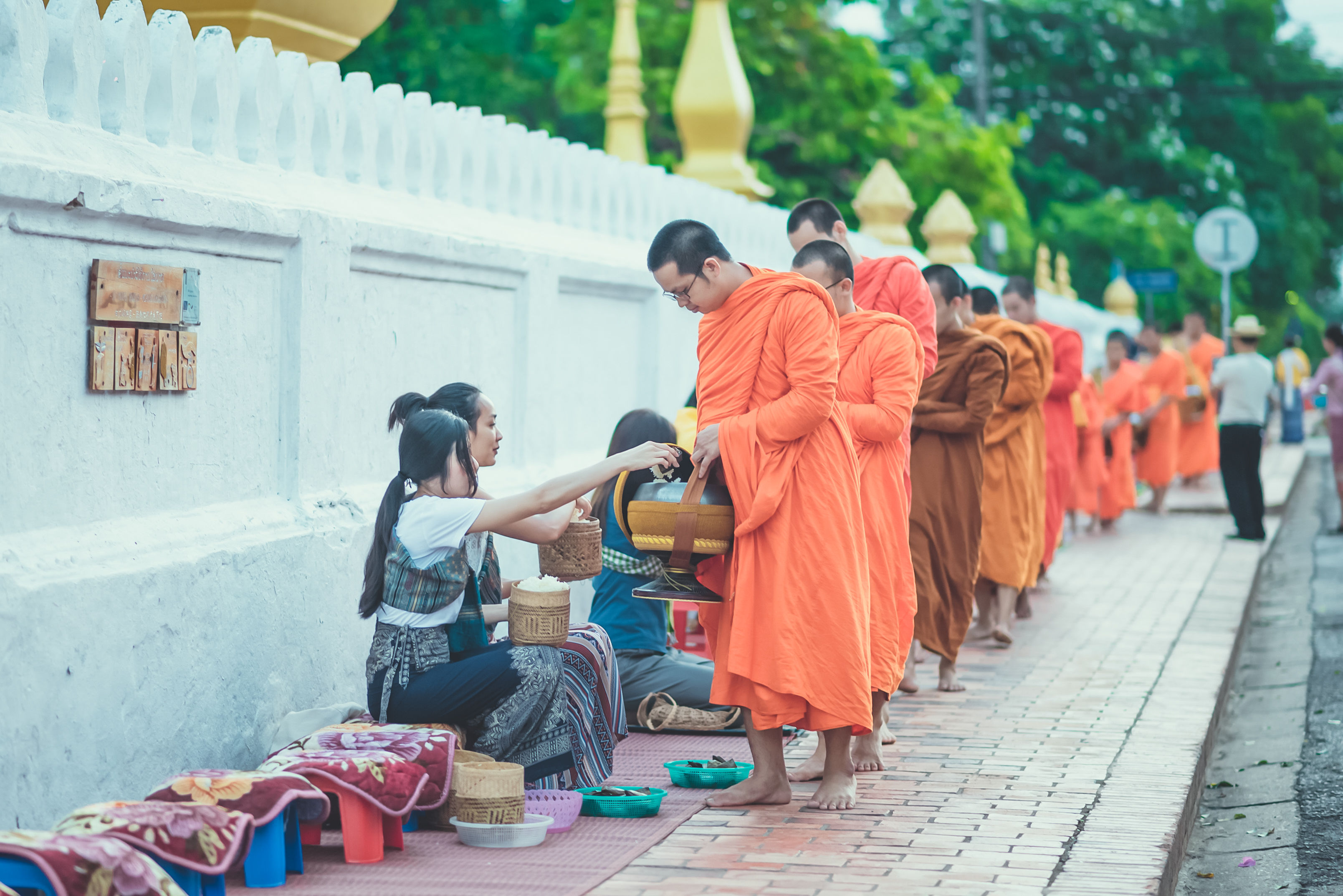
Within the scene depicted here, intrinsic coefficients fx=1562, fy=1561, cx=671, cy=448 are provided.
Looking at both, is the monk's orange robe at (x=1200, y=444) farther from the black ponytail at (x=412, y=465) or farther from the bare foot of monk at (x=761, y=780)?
the black ponytail at (x=412, y=465)

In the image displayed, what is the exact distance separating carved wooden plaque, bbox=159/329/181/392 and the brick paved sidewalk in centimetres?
183

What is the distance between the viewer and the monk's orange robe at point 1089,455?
12.1 meters

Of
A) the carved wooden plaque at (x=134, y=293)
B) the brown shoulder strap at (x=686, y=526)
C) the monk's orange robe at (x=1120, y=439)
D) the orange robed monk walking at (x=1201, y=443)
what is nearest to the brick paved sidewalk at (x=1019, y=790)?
the brown shoulder strap at (x=686, y=526)

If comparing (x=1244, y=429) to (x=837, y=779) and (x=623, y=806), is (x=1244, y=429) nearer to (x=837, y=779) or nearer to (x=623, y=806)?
(x=837, y=779)

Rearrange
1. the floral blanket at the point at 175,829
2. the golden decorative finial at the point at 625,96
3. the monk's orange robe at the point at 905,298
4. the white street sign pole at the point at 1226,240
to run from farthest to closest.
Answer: the white street sign pole at the point at 1226,240, the golden decorative finial at the point at 625,96, the monk's orange robe at the point at 905,298, the floral blanket at the point at 175,829

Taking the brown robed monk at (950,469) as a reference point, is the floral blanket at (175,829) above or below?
below

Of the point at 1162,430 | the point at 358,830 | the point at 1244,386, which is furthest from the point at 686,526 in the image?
the point at 1162,430

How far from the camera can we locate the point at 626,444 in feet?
18.6

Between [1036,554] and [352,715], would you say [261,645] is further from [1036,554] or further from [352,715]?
[1036,554]

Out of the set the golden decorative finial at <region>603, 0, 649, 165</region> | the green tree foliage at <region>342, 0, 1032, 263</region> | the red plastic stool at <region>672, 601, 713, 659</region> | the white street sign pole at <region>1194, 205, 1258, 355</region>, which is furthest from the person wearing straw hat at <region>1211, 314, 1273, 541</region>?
the green tree foliage at <region>342, 0, 1032, 263</region>

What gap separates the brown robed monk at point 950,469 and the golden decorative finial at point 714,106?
3.31 m

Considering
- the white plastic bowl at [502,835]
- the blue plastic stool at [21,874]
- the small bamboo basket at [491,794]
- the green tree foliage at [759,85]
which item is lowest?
the white plastic bowl at [502,835]

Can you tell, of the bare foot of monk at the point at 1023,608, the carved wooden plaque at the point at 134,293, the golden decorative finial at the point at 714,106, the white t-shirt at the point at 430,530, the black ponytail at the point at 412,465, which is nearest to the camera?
the carved wooden plaque at the point at 134,293

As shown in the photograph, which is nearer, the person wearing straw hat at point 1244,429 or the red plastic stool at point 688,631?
the red plastic stool at point 688,631
